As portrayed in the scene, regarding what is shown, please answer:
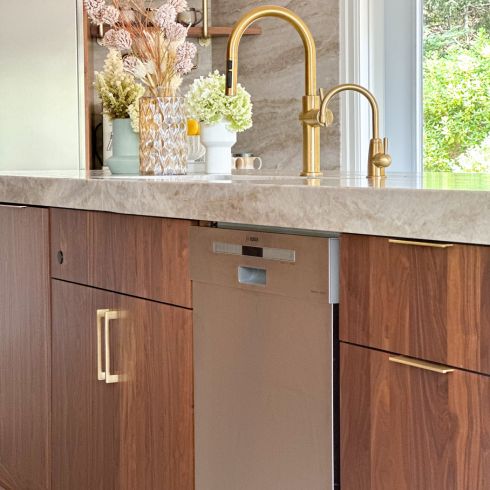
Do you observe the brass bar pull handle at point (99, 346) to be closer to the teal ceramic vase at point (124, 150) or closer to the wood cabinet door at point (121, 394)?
the wood cabinet door at point (121, 394)

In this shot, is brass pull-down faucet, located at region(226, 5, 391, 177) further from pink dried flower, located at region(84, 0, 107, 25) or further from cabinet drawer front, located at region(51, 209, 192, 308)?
pink dried flower, located at region(84, 0, 107, 25)

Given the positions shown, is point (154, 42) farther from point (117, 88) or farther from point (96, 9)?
point (117, 88)

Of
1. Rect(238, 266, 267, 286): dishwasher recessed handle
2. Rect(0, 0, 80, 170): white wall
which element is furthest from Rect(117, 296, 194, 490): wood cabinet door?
Rect(0, 0, 80, 170): white wall

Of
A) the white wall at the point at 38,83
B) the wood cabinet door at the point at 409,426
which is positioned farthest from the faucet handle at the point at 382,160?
the white wall at the point at 38,83

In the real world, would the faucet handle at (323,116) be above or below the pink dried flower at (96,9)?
below

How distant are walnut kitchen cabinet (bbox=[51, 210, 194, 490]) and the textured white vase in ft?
1.95

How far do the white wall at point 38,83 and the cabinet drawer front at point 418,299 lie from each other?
277 centimetres

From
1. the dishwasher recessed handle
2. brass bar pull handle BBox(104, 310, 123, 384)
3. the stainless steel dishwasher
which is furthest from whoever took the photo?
brass bar pull handle BBox(104, 310, 123, 384)

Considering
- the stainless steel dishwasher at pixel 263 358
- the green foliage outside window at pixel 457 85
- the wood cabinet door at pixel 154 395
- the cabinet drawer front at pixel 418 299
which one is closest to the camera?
the cabinet drawer front at pixel 418 299

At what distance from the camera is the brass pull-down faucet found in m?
1.89

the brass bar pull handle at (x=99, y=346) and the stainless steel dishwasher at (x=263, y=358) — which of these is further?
the brass bar pull handle at (x=99, y=346)

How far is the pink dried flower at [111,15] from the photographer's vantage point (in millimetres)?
2422

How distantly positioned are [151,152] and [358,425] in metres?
1.29

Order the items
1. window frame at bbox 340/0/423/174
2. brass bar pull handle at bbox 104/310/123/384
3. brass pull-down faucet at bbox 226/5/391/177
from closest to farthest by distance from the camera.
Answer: brass pull-down faucet at bbox 226/5/391/177
brass bar pull handle at bbox 104/310/123/384
window frame at bbox 340/0/423/174
